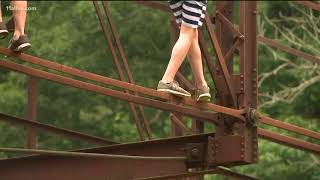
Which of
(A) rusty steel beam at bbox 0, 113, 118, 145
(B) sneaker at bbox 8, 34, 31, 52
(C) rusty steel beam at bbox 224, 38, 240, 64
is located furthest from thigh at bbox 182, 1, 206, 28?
(A) rusty steel beam at bbox 0, 113, 118, 145

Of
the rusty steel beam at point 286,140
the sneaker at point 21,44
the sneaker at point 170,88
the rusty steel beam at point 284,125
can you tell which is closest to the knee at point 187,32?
the sneaker at point 170,88

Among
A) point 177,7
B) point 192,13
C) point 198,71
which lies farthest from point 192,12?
point 198,71

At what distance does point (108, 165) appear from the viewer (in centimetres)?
1332

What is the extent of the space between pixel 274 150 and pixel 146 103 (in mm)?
10475

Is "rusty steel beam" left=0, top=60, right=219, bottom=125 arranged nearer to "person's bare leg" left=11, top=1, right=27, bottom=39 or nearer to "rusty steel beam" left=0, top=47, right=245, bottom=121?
"rusty steel beam" left=0, top=47, right=245, bottom=121

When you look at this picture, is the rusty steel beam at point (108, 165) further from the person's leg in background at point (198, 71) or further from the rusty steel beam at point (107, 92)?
the person's leg in background at point (198, 71)

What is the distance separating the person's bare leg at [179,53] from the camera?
11781 millimetres

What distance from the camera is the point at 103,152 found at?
535 inches

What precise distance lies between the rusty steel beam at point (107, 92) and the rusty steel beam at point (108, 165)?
28 centimetres

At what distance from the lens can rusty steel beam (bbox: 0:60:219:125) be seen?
1176cm

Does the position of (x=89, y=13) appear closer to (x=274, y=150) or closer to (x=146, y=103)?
(x=274, y=150)

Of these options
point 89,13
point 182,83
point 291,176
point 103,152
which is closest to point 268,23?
point 89,13

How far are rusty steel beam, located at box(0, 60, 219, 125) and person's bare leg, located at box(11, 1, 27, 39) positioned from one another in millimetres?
575

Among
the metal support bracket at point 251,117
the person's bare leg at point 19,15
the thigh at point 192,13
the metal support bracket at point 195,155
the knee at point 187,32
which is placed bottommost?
the metal support bracket at point 195,155
